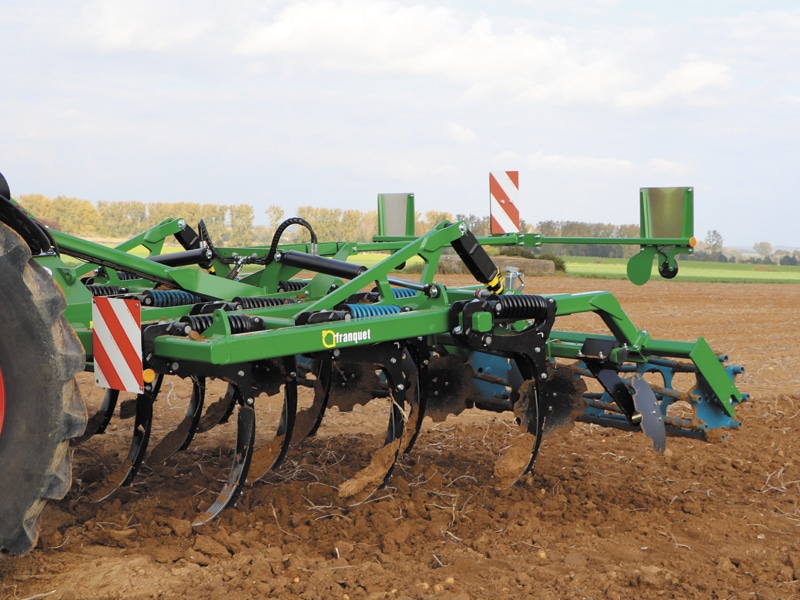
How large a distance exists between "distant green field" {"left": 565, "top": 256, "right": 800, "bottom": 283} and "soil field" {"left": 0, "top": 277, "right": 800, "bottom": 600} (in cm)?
1497

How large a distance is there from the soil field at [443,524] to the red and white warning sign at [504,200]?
1422mm

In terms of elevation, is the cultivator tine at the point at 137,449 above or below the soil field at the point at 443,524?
above

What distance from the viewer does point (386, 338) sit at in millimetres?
3852

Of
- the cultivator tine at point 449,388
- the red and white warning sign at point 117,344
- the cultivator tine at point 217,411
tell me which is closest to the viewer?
the red and white warning sign at point 117,344

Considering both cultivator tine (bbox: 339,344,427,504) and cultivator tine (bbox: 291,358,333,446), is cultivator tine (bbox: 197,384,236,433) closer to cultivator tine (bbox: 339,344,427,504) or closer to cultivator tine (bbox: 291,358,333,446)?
cultivator tine (bbox: 291,358,333,446)

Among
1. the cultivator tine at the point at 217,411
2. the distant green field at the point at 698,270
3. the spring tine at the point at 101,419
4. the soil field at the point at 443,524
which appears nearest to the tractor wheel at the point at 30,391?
the soil field at the point at 443,524

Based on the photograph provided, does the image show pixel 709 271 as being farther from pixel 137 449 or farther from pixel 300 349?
pixel 300 349

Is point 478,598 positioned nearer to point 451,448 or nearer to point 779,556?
point 779,556

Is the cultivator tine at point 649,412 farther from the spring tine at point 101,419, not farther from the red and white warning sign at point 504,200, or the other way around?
the spring tine at point 101,419

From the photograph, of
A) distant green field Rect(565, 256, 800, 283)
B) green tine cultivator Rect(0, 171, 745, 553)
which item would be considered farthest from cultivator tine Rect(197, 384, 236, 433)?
distant green field Rect(565, 256, 800, 283)

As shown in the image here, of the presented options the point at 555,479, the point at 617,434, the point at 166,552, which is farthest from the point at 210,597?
the point at 617,434

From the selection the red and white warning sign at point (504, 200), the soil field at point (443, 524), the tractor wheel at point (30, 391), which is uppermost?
the red and white warning sign at point (504, 200)

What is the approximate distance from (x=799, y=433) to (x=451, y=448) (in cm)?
241

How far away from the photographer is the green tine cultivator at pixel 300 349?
3.01 metres
